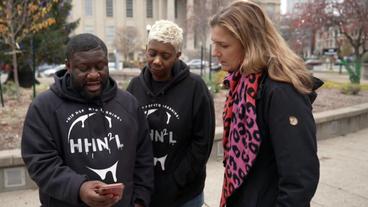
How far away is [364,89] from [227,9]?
43.7 feet

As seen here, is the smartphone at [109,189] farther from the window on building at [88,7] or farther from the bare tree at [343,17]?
the window on building at [88,7]

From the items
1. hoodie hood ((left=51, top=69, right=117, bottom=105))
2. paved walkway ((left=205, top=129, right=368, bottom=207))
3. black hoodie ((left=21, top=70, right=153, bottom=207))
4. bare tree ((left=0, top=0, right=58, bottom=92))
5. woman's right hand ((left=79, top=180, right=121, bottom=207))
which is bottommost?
paved walkway ((left=205, top=129, right=368, bottom=207))

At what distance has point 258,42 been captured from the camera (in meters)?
1.75

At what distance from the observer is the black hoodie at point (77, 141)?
176cm

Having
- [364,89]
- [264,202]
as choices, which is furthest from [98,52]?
[364,89]

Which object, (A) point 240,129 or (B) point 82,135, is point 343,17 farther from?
(B) point 82,135

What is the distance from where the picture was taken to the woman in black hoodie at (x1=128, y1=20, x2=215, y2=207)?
2.31 metres

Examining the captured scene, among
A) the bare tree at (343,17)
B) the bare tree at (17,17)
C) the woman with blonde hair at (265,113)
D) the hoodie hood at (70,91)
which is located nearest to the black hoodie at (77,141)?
the hoodie hood at (70,91)

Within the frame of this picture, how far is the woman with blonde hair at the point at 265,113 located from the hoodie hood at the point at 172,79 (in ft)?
1.73

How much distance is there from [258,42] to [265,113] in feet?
1.05

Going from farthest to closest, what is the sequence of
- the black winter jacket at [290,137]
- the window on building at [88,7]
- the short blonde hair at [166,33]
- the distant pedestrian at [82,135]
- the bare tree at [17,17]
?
the window on building at [88,7] < the bare tree at [17,17] < the short blonde hair at [166,33] < the distant pedestrian at [82,135] < the black winter jacket at [290,137]

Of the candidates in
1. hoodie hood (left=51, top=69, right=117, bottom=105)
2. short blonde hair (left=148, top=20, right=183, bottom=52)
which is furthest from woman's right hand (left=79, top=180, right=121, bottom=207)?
short blonde hair (left=148, top=20, right=183, bottom=52)

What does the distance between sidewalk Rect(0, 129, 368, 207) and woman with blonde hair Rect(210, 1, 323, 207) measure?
251 centimetres

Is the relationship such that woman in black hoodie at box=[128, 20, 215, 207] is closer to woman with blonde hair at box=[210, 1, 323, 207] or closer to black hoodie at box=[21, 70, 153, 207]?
black hoodie at box=[21, 70, 153, 207]
